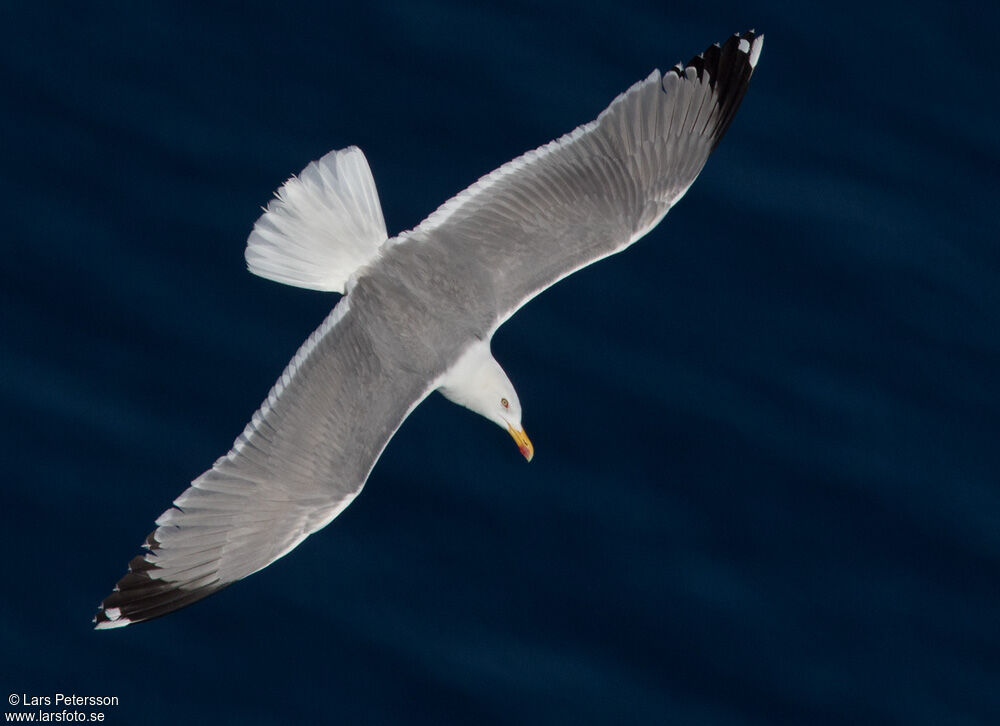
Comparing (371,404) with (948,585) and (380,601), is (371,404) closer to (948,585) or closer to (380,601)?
(380,601)

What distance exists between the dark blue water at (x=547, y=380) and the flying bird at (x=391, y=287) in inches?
32.9

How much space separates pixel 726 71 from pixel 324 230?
6.63ft

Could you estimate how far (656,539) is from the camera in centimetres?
898

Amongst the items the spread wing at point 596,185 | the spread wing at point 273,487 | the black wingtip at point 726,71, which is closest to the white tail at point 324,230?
the spread wing at point 596,185

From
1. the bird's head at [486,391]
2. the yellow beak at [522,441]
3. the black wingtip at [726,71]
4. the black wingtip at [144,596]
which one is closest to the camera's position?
the black wingtip at [144,596]

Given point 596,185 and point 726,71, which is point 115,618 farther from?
point 726,71

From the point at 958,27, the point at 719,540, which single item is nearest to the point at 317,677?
the point at 719,540

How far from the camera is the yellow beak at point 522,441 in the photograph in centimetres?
859

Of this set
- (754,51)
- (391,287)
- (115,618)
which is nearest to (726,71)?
(754,51)

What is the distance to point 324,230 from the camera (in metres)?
8.37

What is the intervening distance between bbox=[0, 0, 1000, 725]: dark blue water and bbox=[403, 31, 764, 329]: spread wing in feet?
3.55

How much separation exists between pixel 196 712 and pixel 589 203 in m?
2.77

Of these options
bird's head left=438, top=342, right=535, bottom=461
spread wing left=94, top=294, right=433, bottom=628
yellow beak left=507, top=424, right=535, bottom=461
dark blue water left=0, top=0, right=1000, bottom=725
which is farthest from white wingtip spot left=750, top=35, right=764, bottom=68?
spread wing left=94, top=294, right=433, bottom=628

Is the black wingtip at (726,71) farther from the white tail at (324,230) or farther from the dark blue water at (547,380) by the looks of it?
the white tail at (324,230)
